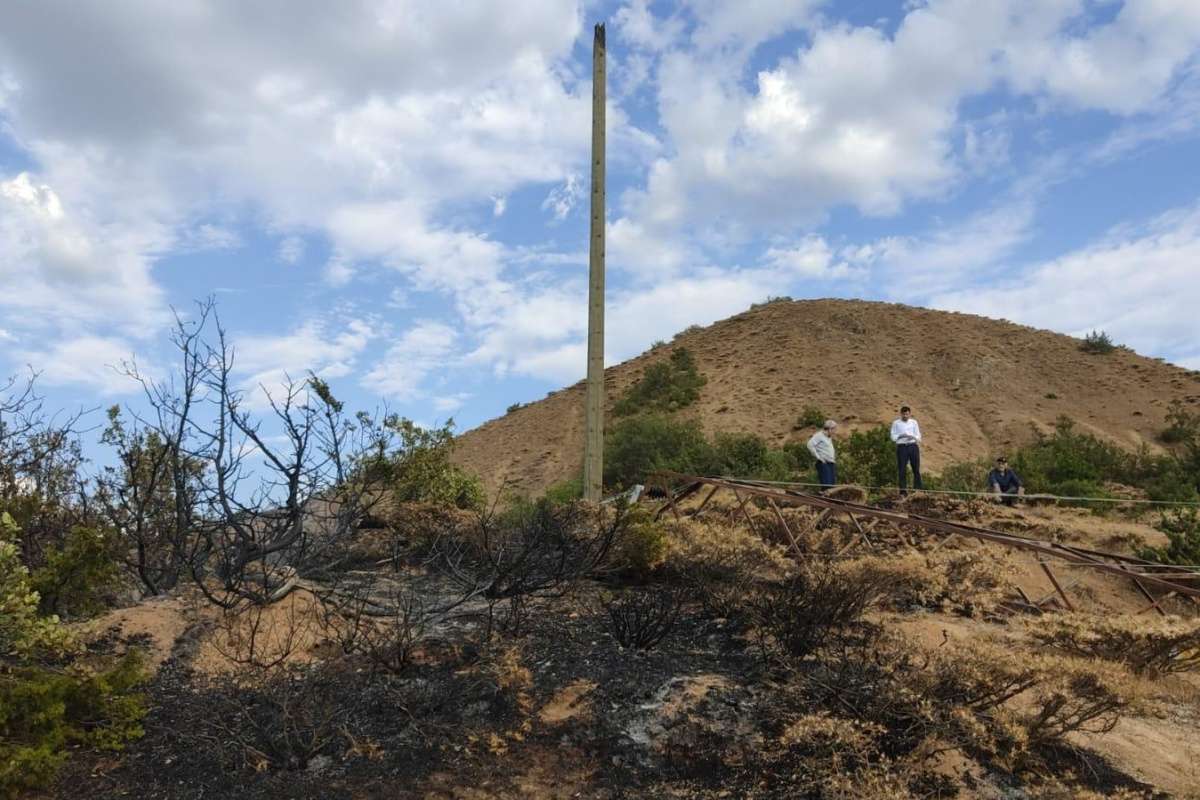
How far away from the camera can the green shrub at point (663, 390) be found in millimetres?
28844

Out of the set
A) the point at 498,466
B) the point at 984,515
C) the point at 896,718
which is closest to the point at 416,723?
the point at 896,718

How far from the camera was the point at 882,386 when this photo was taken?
98.3ft

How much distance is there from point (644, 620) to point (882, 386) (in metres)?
25.7

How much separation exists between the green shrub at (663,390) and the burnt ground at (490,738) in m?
22.9

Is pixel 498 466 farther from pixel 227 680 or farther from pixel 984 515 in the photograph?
pixel 227 680

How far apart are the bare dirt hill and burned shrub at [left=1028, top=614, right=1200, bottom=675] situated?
18.9 meters

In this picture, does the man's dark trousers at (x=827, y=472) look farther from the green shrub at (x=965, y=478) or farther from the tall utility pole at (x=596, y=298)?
the green shrub at (x=965, y=478)

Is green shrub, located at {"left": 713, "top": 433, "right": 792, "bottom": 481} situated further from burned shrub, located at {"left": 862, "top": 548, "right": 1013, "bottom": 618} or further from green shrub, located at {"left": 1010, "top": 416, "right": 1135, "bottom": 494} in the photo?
burned shrub, located at {"left": 862, "top": 548, "right": 1013, "bottom": 618}

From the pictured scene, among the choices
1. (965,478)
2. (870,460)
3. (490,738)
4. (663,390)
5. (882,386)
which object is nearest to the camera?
(490,738)

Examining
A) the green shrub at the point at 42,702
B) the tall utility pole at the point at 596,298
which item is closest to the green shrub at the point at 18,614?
the green shrub at the point at 42,702

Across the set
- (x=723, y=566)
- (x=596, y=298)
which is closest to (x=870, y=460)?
(x=596, y=298)

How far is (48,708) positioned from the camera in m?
4.64

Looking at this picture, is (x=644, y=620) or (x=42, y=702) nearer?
(x=42, y=702)

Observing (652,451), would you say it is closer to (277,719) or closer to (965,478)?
(965,478)
